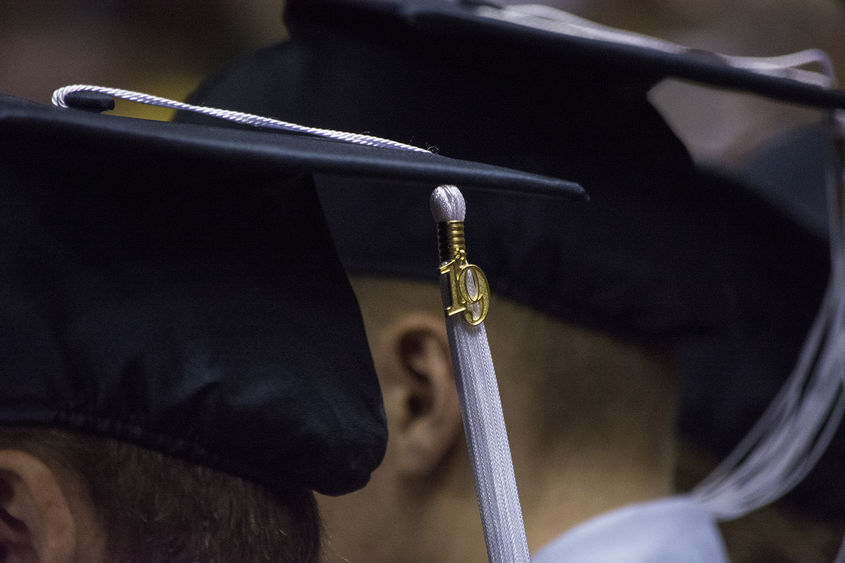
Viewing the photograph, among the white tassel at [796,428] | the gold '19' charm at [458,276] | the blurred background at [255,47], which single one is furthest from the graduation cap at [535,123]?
the white tassel at [796,428]

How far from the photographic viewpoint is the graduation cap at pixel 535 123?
0.86 meters

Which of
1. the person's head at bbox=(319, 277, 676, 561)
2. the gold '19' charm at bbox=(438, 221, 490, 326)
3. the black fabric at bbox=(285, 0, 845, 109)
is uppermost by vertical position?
the black fabric at bbox=(285, 0, 845, 109)

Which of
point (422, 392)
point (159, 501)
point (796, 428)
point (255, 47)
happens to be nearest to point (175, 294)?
point (159, 501)

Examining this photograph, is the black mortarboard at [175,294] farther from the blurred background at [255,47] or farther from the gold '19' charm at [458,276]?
the blurred background at [255,47]

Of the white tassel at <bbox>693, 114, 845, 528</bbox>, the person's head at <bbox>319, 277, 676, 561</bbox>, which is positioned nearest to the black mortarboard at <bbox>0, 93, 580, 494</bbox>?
the person's head at <bbox>319, 277, 676, 561</bbox>

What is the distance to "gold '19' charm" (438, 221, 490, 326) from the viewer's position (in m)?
0.64

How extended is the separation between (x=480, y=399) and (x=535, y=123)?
360mm

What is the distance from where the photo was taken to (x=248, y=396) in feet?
1.84

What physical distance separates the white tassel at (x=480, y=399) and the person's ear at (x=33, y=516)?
0.25 metres

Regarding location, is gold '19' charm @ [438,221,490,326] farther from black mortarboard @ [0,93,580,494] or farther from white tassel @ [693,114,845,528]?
white tassel @ [693,114,845,528]

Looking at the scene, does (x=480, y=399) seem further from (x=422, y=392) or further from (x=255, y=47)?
(x=255, y=47)

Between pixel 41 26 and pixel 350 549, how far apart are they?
0.79 m

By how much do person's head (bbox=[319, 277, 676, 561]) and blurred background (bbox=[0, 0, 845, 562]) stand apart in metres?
0.27

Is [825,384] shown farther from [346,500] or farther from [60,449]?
[60,449]
